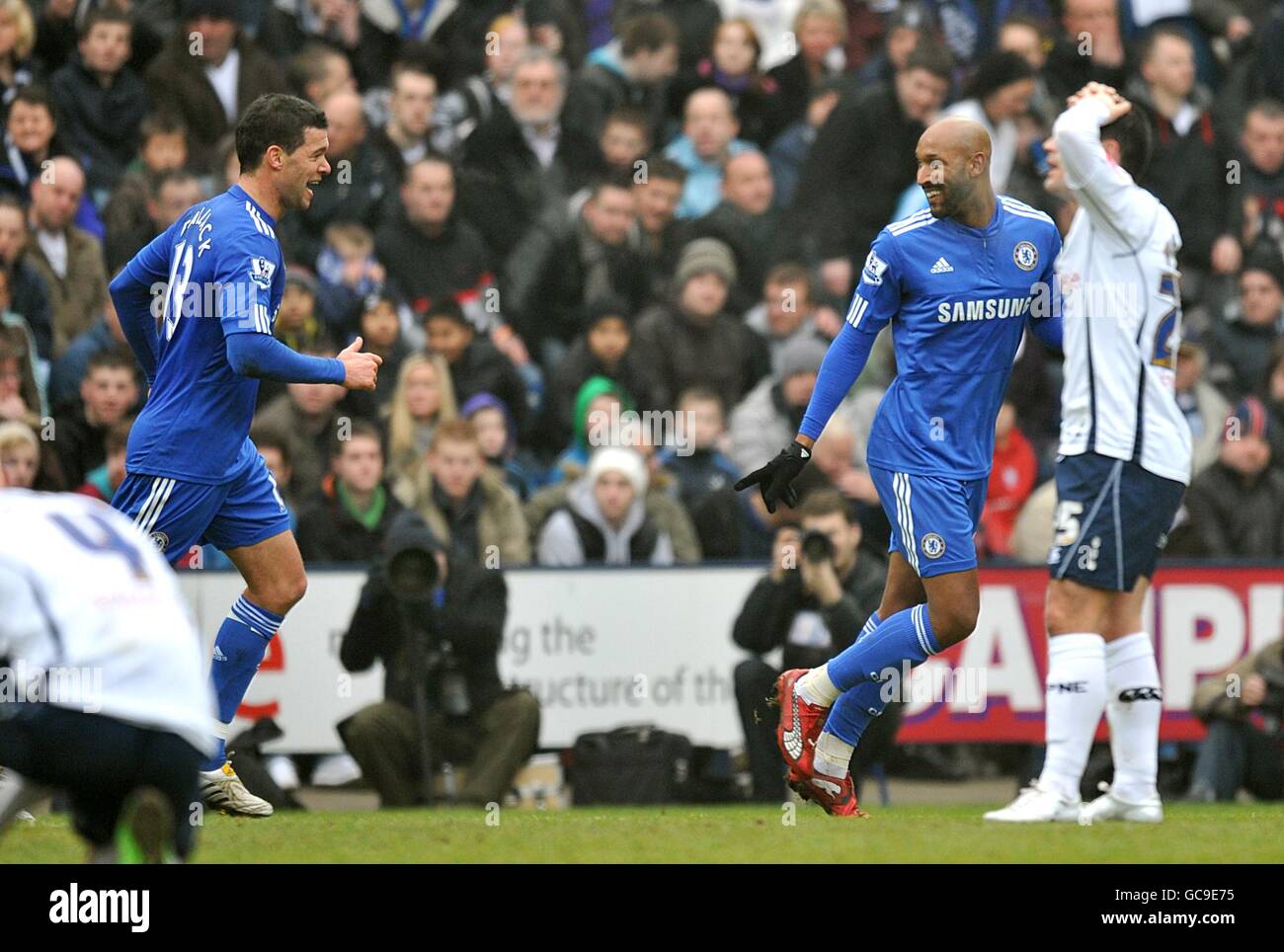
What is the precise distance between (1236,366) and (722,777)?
474 cm

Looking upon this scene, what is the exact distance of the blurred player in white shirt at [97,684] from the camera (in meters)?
5.23

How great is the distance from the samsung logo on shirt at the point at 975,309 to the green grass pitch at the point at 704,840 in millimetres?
1962

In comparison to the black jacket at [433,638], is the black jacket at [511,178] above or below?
above

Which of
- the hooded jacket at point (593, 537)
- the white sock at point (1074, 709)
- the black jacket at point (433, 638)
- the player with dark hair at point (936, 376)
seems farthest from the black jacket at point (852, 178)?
the white sock at point (1074, 709)

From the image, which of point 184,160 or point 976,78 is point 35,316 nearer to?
point 184,160

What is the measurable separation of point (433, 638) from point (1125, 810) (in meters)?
4.10

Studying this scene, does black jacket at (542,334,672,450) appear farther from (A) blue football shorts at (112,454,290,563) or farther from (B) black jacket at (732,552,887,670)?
(A) blue football shorts at (112,454,290,563)

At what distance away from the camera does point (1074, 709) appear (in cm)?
808

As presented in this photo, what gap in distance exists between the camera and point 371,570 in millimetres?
10945

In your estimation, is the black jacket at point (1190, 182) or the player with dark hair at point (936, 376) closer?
the player with dark hair at point (936, 376)

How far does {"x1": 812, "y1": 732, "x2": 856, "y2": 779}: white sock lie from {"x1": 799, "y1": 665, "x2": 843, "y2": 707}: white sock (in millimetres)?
135

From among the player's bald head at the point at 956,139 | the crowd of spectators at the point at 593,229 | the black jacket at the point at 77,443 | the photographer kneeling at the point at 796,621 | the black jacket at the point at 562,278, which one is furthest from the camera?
the black jacket at the point at 562,278

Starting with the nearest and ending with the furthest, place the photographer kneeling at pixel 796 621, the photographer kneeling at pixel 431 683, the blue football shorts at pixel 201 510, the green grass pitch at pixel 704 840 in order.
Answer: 1. the green grass pitch at pixel 704 840
2. the blue football shorts at pixel 201 510
3. the photographer kneeling at pixel 431 683
4. the photographer kneeling at pixel 796 621

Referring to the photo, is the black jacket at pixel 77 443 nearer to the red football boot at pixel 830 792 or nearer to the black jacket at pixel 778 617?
the black jacket at pixel 778 617
